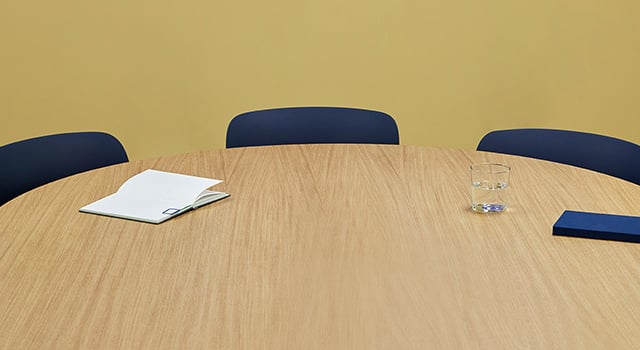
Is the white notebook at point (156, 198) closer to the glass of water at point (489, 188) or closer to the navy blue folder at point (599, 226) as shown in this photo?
the glass of water at point (489, 188)

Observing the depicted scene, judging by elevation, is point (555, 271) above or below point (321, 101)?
above

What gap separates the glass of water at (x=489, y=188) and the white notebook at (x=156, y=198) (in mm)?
609

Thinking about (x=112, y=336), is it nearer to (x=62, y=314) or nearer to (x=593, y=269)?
(x=62, y=314)

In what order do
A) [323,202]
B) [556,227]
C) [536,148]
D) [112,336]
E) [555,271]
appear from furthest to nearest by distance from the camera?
[536,148]
[323,202]
[556,227]
[555,271]
[112,336]

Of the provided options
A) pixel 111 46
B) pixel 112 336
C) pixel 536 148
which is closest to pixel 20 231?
pixel 112 336

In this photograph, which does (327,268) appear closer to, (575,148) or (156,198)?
(156,198)

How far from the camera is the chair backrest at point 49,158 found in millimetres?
2467

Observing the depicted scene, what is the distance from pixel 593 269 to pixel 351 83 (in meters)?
2.72

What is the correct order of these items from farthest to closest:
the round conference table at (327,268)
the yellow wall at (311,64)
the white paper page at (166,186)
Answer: the yellow wall at (311,64) → the white paper page at (166,186) → the round conference table at (327,268)

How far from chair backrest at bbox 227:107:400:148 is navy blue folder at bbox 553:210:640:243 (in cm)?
127

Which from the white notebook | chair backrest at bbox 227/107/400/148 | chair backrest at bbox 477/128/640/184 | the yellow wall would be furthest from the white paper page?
the yellow wall

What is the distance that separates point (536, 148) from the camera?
8.82ft

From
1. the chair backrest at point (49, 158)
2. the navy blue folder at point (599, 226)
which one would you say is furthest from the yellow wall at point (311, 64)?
A: the navy blue folder at point (599, 226)

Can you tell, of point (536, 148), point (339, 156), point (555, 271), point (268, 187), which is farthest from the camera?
point (536, 148)
